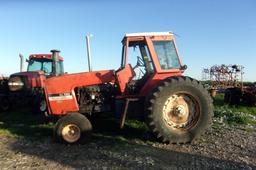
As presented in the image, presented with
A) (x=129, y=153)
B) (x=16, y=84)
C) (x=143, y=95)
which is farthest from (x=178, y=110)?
(x=16, y=84)

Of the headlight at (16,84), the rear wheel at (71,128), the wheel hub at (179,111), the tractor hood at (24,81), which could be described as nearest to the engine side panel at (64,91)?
the rear wheel at (71,128)

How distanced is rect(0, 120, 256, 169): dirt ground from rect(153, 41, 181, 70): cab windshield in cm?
174

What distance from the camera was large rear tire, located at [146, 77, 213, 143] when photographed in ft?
25.9

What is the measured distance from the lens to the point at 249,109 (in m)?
15.7

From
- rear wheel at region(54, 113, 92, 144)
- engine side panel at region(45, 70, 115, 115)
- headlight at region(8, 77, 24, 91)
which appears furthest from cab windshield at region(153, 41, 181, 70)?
headlight at region(8, 77, 24, 91)

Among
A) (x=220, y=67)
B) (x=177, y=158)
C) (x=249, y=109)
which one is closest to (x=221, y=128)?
(x=177, y=158)

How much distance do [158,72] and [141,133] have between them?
1577 mm

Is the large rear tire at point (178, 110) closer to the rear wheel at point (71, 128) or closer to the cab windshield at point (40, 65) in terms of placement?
the rear wheel at point (71, 128)

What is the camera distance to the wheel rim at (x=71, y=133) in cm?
811

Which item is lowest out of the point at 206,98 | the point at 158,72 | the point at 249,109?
the point at 249,109

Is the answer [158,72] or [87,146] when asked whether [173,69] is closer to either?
[158,72]

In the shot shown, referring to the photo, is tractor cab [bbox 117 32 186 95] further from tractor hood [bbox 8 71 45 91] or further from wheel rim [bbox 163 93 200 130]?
tractor hood [bbox 8 71 45 91]

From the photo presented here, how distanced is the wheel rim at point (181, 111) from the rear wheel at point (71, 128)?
1.76m

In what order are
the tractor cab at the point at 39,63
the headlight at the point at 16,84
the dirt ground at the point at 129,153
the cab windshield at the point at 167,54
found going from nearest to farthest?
the dirt ground at the point at 129,153, the cab windshield at the point at 167,54, the headlight at the point at 16,84, the tractor cab at the point at 39,63
